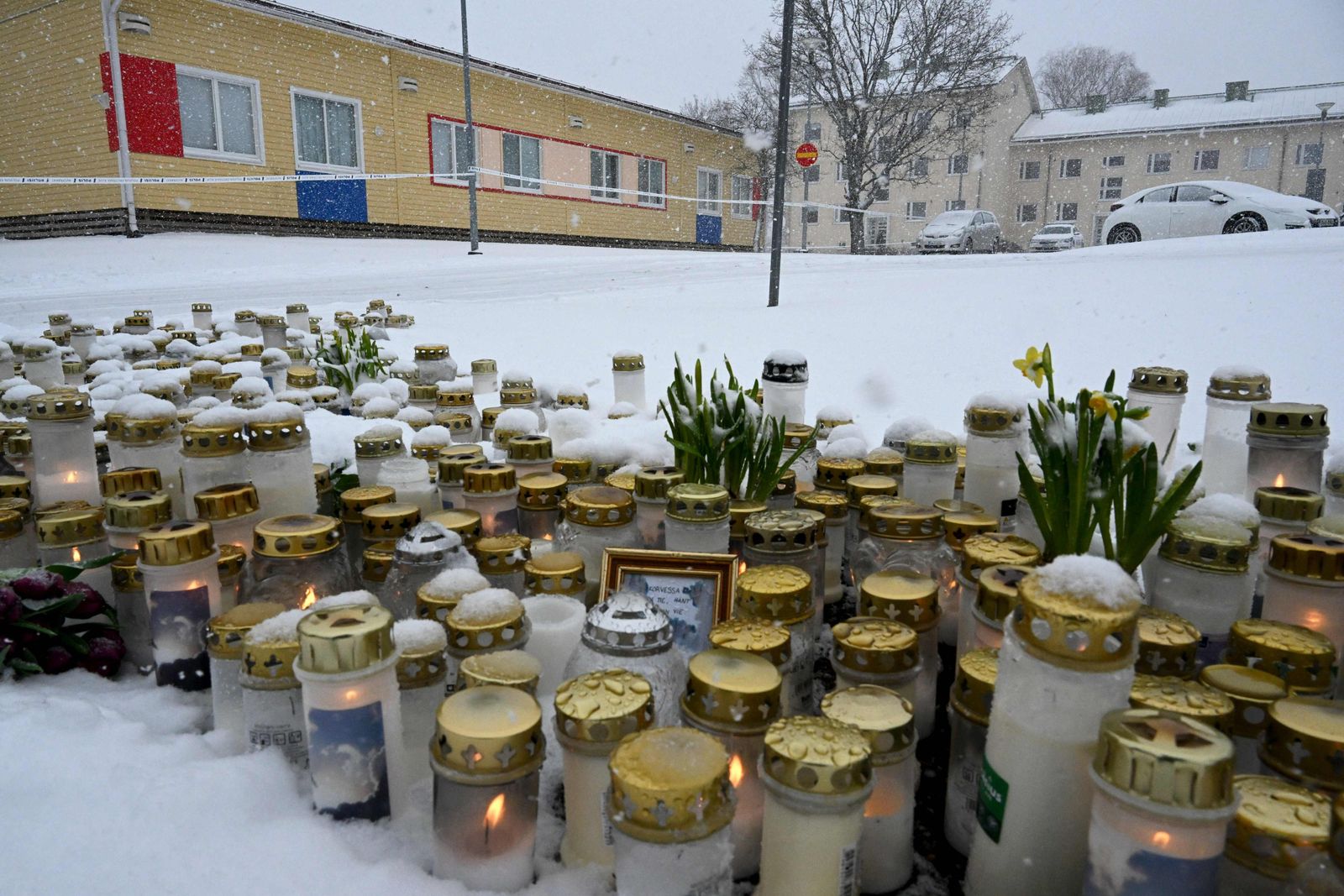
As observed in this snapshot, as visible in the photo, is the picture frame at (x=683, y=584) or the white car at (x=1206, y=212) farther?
the white car at (x=1206, y=212)

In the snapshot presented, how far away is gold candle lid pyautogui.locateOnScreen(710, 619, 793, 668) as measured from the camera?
3.63 ft

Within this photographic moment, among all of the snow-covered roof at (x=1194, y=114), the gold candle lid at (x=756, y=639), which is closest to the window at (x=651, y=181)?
the gold candle lid at (x=756, y=639)

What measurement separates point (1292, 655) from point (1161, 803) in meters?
0.53

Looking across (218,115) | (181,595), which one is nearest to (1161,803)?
(181,595)

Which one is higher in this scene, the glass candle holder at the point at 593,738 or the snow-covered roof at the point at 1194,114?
the snow-covered roof at the point at 1194,114

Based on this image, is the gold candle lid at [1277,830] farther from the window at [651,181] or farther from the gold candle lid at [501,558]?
the window at [651,181]

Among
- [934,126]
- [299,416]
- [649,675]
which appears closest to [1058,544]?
[649,675]

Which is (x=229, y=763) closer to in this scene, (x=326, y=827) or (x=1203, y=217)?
(x=326, y=827)

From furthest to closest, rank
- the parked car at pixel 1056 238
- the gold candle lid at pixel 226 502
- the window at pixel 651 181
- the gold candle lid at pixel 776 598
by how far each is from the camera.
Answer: the parked car at pixel 1056 238
the window at pixel 651 181
the gold candle lid at pixel 226 502
the gold candle lid at pixel 776 598

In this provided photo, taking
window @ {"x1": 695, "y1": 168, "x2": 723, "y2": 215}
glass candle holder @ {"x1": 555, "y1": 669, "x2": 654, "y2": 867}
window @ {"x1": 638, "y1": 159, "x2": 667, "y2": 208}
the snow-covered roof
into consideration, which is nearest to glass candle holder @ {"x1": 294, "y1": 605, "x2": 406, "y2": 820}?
glass candle holder @ {"x1": 555, "y1": 669, "x2": 654, "y2": 867}

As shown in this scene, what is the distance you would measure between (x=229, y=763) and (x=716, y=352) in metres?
4.15

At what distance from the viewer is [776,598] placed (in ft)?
4.07

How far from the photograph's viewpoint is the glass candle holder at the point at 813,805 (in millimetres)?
841

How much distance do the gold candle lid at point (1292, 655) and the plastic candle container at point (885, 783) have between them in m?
0.50
